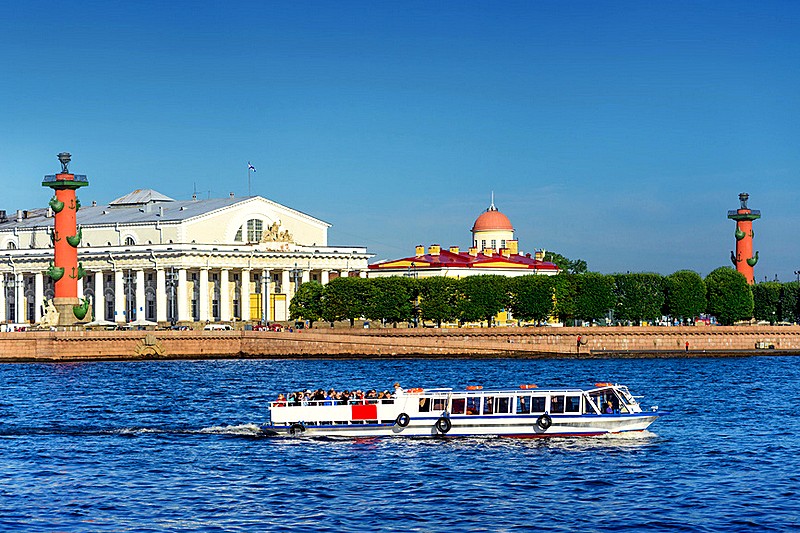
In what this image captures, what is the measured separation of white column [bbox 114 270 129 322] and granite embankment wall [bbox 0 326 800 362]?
20487mm

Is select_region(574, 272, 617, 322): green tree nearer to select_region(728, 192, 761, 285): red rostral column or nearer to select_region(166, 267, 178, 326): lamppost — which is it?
select_region(728, 192, 761, 285): red rostral column

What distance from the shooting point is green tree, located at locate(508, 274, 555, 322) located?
84.0 meters

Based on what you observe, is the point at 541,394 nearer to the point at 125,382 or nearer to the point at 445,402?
the point at 445,402

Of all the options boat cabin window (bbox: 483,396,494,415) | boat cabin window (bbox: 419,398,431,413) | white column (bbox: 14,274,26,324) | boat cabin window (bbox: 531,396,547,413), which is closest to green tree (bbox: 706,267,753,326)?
white column (bbox: 14,274,26,324)

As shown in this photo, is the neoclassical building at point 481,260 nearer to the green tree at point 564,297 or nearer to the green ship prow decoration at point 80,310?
the green tree at point 564,297

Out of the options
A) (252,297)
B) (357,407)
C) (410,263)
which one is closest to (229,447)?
(357,407)

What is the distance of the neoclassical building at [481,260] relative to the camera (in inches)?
4277

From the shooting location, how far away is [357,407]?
36500 millimetres

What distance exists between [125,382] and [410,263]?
56.1 meters

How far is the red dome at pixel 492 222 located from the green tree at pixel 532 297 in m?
40.6

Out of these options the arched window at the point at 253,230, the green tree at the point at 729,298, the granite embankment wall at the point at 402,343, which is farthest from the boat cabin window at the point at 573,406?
the arched window at the point at 253,230

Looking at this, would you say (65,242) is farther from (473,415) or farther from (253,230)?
(473,415)

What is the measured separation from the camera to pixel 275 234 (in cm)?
9838

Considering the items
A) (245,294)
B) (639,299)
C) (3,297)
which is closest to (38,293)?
(3,297)
